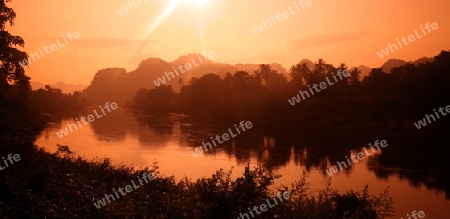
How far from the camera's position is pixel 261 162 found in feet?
107

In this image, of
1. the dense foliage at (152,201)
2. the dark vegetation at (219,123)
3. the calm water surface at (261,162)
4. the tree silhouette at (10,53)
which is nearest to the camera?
the dense foliage at (152,201)

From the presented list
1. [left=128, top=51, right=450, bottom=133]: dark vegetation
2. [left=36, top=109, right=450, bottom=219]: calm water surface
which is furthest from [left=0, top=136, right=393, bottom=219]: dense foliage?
[left=128, top=51, right=450, bottom=133]: dark vegetation

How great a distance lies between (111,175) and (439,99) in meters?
63.2

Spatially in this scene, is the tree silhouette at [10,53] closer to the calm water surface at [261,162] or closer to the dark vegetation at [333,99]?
the calm water surface at [261,162]

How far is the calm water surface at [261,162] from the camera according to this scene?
1019 inches

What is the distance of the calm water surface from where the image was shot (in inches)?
1019

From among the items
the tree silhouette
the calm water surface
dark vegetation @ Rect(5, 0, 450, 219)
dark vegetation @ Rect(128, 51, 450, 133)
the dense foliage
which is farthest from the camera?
dark vegetation @ Rect(128, 51, 450, 133)

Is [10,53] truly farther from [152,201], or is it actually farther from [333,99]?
[333,99]

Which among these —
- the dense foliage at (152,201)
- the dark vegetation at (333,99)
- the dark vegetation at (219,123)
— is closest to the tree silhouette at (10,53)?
the dark vegetation at (219,123)

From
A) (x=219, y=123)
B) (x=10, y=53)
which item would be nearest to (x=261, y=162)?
(x=10, y=53)

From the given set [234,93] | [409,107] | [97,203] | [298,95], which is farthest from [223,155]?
[234,93]

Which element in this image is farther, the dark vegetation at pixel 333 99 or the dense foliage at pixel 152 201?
the dark vegetation at pixel 333 99

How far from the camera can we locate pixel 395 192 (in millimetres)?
26500

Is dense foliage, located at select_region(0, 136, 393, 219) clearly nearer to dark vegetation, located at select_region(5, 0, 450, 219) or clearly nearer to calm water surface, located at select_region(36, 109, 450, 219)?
dark vegetation, located at select_region(5, 0, 450, 219)
